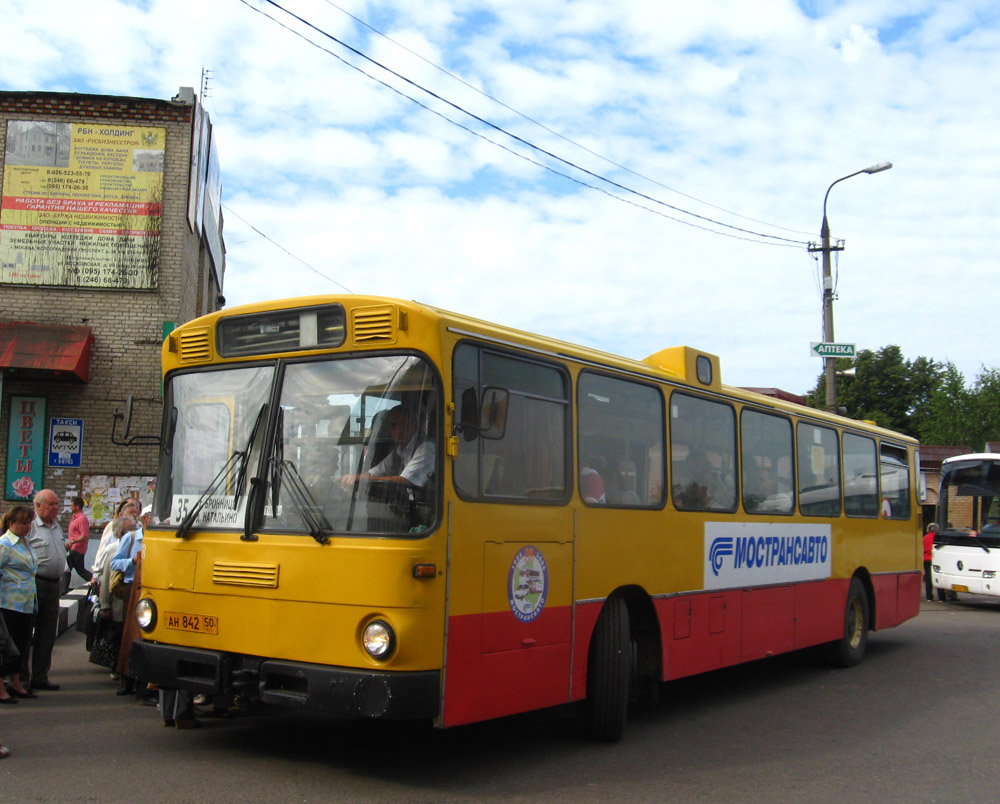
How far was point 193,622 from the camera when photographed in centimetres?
619

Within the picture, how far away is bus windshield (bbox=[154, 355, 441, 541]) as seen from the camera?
223 inches

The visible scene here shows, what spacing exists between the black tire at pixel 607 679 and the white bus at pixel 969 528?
45.0 ft

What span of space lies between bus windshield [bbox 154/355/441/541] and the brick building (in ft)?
38.8

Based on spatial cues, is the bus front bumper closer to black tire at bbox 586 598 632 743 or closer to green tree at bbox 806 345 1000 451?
black tire at bbox 586 598 632 743

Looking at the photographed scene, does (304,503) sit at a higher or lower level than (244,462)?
lower

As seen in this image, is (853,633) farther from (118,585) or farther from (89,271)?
(89,271)

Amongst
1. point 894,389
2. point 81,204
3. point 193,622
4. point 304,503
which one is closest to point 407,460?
point 304,503

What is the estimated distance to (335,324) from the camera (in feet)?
19.9

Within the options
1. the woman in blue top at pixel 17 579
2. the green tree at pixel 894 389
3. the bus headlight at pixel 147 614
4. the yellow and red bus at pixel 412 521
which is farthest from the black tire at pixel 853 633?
the green tree at pixel 894 389

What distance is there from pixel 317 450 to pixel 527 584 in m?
1.59

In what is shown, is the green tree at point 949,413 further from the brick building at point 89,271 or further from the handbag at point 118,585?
the handbag at point 118,585

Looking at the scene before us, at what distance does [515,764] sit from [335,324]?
121 inches

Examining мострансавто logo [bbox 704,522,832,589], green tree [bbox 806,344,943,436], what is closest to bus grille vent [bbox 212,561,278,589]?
мострансавто logo [bbox 704,522,832,589]

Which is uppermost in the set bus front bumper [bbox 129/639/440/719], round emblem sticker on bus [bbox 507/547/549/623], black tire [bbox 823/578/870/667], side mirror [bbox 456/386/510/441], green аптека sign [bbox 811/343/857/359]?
green аптека sign [bbox 811/343/857/359]
